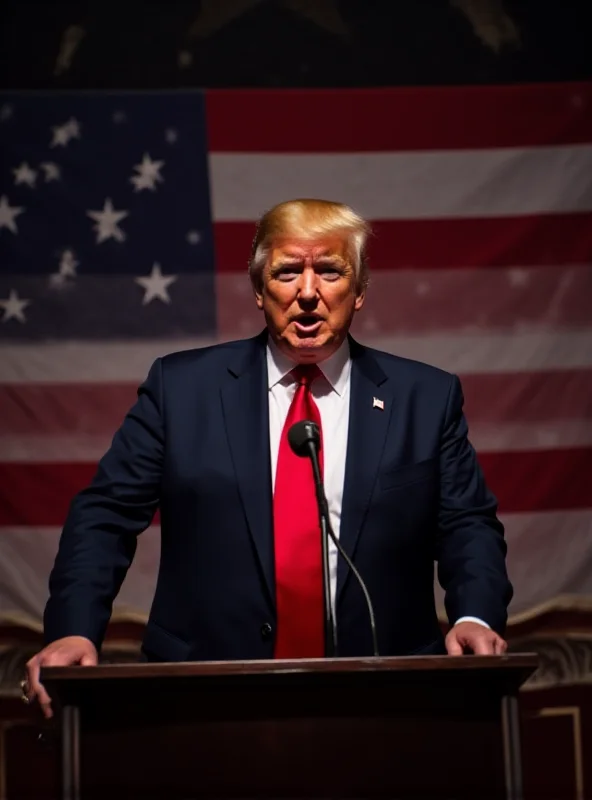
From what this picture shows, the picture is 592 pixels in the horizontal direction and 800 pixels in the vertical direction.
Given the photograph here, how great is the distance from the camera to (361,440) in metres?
2.55

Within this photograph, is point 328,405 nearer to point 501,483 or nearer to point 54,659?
point 54,659

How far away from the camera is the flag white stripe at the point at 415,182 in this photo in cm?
413

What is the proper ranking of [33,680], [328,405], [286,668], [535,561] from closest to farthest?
[286,668]
[33,680]
[328,405]
[535,561]

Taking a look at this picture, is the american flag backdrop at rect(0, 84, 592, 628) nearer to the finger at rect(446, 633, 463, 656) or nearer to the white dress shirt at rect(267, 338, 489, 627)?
the white dress shirt at rect(267, 338, 489, 627)

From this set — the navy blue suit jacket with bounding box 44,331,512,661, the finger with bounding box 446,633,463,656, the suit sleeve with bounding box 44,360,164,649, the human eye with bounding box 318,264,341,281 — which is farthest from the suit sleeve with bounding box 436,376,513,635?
the suit sleeve with bounding box 44,360,164,649

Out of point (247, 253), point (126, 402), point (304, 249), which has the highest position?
point (247, 253)

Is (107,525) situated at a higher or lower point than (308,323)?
lower

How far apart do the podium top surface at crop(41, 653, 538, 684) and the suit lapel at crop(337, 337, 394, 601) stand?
687 mm

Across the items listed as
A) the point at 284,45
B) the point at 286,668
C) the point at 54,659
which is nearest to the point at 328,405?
the point at 54,659

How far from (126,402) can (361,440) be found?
63.1 inches

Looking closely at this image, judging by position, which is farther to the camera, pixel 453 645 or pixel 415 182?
pixel 415 182

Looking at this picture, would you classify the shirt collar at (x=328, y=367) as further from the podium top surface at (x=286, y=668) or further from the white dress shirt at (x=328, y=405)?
the podium top surface at (x=286, y=668)

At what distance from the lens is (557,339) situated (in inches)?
160

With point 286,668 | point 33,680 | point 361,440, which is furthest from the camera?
point 361,440
